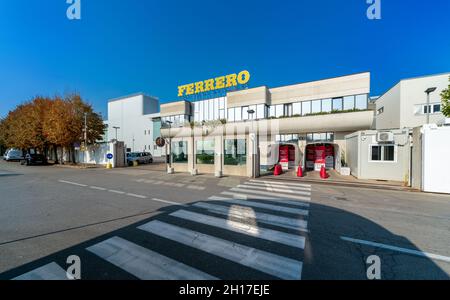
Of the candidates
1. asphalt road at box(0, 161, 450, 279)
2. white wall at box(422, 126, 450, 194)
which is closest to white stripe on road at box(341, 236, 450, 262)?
asphalt road at box(0, 161, 450, 279)

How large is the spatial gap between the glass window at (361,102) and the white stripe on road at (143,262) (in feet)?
72.3

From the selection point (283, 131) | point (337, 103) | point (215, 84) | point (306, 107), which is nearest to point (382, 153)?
point (337, 103)

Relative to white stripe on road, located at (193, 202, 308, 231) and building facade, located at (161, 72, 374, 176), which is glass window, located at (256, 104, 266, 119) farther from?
white stripe on road, located at (193, 202, 308, 231)

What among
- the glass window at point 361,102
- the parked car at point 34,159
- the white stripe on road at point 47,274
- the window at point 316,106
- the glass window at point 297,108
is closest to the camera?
the white stripe on road at point 47,274

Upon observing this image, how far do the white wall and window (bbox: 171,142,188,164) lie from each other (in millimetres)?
15783

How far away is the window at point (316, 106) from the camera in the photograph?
20.3m

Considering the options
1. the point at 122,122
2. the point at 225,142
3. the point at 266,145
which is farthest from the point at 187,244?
the point at 122,122

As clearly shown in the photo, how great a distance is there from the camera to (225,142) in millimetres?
15180

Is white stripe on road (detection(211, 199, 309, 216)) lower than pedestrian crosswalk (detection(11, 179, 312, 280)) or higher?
lower

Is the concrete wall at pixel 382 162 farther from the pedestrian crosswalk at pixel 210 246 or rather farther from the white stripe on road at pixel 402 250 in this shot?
the pedestrian crosswalk at pixel 210 246

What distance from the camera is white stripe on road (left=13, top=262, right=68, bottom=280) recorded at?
105 inches

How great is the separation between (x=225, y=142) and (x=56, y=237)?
1204 cm

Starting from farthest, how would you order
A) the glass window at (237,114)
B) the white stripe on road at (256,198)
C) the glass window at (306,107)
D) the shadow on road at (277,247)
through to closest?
the glass window at (237,114) < the glass window at (306,107) < the white stripe on road at (256,198) < the shadow on road at (277,247)

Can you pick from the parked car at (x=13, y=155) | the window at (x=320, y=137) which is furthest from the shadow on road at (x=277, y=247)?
the parked car at (x=13, y=155)
